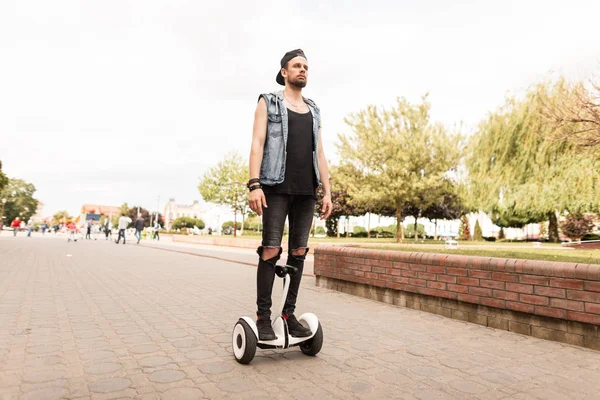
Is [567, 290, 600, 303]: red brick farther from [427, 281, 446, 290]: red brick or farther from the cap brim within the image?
the cap brim

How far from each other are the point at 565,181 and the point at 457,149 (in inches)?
373

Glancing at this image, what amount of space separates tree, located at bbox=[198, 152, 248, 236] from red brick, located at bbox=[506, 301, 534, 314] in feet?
111

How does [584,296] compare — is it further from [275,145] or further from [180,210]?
[180,210]

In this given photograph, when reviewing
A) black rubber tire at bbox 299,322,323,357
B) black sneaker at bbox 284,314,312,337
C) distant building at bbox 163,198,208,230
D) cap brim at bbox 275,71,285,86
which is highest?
distant building at bbox 163,198,208,230

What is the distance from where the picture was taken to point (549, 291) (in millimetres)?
3557

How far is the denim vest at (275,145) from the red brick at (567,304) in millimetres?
2174

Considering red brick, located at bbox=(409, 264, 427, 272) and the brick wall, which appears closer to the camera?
the brick wall

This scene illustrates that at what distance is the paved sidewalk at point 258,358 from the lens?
247 cm

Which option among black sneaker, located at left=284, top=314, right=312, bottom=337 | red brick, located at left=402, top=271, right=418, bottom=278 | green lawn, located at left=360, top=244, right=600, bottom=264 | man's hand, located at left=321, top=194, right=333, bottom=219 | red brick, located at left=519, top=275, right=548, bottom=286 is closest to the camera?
black sneaker, located at left=284, top=314, right=312, bottom=337

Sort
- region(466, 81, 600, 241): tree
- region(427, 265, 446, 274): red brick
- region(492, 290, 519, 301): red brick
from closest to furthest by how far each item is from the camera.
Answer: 1. region(492, 290, 519, 301): red brick
2. region(427, 265, 446, 274): red brick
3. region(466, 81, 600, 241): tree

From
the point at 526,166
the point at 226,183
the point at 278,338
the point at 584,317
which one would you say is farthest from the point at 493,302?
the point at 226,183

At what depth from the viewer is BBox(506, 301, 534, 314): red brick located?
373cm

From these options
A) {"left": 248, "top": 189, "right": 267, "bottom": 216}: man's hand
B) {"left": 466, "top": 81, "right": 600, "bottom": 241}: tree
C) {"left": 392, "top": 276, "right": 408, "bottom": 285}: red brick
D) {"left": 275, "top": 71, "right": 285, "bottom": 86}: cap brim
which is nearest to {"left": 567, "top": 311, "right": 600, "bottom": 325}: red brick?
{"left": 392, "top": 276, "right": 408, "bottom": 285}: red brick

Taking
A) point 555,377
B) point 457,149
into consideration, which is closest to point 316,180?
point 555,377
